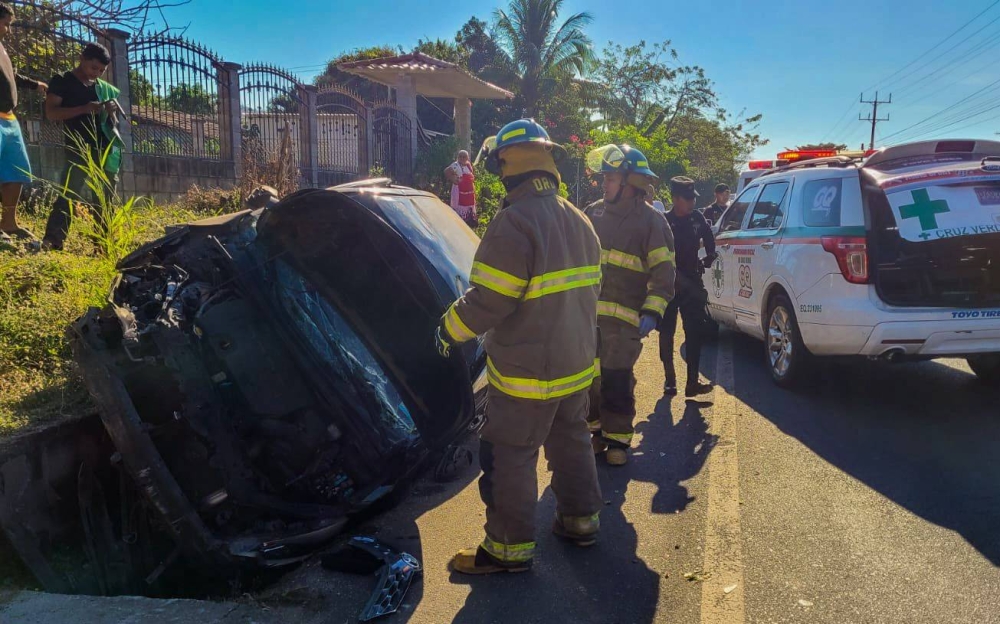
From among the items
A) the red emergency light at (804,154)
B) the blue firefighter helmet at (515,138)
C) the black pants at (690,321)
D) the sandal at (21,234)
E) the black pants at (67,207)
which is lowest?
the black pants at (690,321)

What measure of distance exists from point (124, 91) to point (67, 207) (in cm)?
421

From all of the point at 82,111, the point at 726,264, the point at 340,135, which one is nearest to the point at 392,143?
the point at 340,135

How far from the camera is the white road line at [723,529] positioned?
9.29 feet

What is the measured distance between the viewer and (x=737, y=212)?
743 centimetres

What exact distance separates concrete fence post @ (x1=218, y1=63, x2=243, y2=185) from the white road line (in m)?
7.76

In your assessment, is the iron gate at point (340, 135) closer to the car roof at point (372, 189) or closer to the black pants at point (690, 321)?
the black pants at point (690, 321)

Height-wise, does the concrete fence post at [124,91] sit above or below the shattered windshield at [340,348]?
above

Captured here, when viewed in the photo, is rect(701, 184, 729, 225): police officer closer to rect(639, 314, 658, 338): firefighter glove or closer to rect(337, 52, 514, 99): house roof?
rect(639, 314, 658, 338): firefighter glove

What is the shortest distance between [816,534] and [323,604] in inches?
88.8

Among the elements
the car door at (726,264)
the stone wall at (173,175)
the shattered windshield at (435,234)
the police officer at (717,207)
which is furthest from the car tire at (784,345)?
the stone wall at (173,175)

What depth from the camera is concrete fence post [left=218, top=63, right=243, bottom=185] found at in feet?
33.5

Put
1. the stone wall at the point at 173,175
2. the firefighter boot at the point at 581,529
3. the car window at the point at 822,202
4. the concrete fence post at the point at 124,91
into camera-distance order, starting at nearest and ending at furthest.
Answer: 1. the firefighter boot at the point at 581,529
2. the car window at the point at 822,202
3. the concrete fence post at the point at 124,91
4. the stone wall at the point at 173,175

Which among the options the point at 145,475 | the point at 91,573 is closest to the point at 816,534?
the point at 145,475

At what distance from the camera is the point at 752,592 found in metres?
2.93
